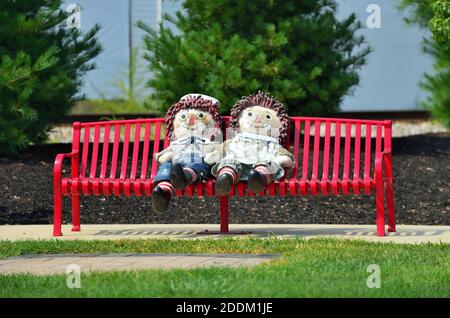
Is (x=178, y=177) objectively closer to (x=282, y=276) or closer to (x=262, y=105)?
(x=262, y=105)

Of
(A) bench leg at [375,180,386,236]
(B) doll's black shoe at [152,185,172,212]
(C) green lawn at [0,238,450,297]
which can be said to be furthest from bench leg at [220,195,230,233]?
(A) bench leg at [375,180,386,236]

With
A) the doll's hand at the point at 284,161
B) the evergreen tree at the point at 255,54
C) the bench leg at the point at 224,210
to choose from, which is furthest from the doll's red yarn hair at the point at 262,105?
the evergreen tree at the point at 255,54

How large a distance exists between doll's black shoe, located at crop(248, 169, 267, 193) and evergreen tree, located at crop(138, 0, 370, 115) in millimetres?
3846

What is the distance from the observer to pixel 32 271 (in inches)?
264

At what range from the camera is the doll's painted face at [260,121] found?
8.62m

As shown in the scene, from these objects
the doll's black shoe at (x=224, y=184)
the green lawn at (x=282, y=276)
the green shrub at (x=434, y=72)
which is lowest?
the green lawn at (x=282, y=276)

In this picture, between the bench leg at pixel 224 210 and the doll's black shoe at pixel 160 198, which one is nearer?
the doll's black shoe at pixel 160 198

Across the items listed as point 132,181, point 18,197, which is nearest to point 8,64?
point 18,197

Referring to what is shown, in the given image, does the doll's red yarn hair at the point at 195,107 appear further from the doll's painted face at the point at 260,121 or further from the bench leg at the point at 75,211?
the bench leg at the point at 75,211

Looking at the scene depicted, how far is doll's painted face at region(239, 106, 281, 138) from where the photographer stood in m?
8.62

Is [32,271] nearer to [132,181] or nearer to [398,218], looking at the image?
[132,181]

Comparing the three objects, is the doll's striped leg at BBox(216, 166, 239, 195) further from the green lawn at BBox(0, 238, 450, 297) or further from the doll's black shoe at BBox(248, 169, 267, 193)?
the green lawn at BBox(0, 238, 450, 297)

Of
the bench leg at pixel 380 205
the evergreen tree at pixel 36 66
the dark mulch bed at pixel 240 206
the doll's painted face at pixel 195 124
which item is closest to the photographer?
the bench leg at pixel 380 205
